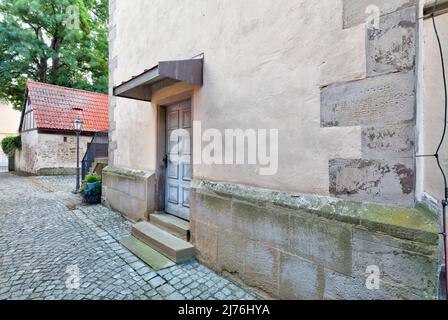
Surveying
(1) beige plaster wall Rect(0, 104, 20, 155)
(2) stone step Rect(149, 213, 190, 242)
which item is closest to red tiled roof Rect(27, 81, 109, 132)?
(2) stone step Rect(149, 213, 190, 242)

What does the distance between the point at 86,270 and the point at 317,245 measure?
2.44m

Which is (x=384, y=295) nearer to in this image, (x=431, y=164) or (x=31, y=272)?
(x=431, y=164)

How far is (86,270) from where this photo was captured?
2.78 m

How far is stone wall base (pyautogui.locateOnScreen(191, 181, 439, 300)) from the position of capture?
1.52m

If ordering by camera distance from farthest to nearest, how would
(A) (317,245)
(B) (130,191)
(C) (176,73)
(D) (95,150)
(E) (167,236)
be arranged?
(D) (95,150), (B) (130,191), (E) (167,236), (C) (176,73), (A) (317,245)

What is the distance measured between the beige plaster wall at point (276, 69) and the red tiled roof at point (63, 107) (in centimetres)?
1247

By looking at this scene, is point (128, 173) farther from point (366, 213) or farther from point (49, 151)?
point (49, 151)

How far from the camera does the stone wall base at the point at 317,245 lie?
1520mm

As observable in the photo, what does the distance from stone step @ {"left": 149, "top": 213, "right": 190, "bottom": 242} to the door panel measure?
13 cm

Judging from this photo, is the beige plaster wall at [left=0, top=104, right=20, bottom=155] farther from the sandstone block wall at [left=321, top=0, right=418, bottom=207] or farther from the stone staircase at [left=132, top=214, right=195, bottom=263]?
the sandstone block wall at [left=321, top=0, right=418, bottom=207]

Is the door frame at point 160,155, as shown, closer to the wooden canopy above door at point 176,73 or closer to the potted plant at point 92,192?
the wooden canopy above door at point 176,73

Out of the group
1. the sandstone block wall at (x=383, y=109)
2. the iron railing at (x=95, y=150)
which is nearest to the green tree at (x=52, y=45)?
the iron railing at (x=95, y=150)

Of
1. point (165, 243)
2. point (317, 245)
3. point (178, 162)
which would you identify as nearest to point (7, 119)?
point (178, 162)
